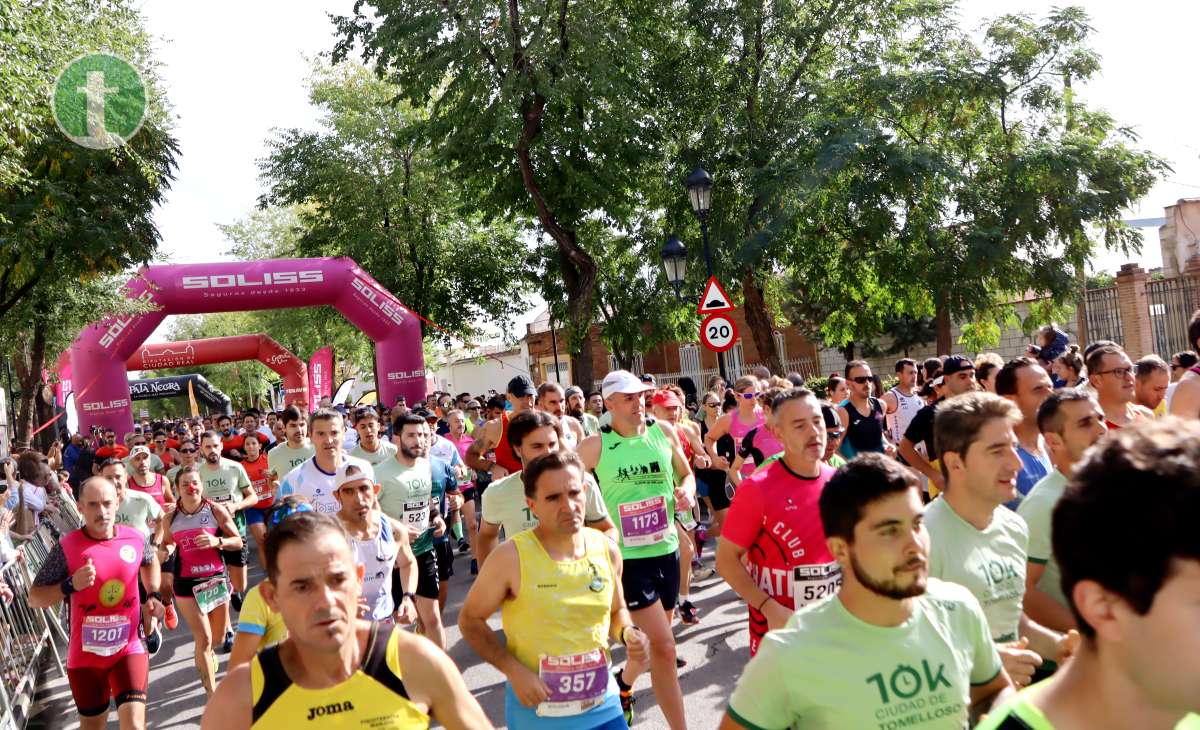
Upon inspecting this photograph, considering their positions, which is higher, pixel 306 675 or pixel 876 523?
pixel 876 523

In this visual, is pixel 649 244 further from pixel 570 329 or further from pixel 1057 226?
pixel 1057 226

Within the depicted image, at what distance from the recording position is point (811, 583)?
4.39 meters

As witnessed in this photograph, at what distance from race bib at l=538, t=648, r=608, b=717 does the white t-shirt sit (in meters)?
2.85

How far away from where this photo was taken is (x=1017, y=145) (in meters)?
20.8

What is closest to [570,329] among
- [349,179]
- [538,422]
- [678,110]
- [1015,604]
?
[678,110]

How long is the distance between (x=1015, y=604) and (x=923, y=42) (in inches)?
794

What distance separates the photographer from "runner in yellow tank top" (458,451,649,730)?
396 cm

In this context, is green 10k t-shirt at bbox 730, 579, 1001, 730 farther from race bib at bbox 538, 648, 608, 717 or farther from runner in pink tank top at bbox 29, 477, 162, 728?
runner in pink tank top at bbox 29, 477, 162, 728

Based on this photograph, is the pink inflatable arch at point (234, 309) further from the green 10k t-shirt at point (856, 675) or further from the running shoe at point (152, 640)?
the green 10k t-shirt at point (856, 675)

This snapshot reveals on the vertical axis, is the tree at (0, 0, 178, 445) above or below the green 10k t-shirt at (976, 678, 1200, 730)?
above

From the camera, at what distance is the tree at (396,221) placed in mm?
32031

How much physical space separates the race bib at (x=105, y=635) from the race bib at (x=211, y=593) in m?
1.82

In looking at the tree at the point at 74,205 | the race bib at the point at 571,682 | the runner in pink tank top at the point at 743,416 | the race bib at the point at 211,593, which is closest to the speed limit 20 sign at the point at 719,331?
the runner in pink tank top at the point at 743,416

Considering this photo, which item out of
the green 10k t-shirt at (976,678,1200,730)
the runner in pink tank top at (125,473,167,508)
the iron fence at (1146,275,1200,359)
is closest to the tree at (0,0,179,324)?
the runner in pink tank top at (125,473,167,508)
